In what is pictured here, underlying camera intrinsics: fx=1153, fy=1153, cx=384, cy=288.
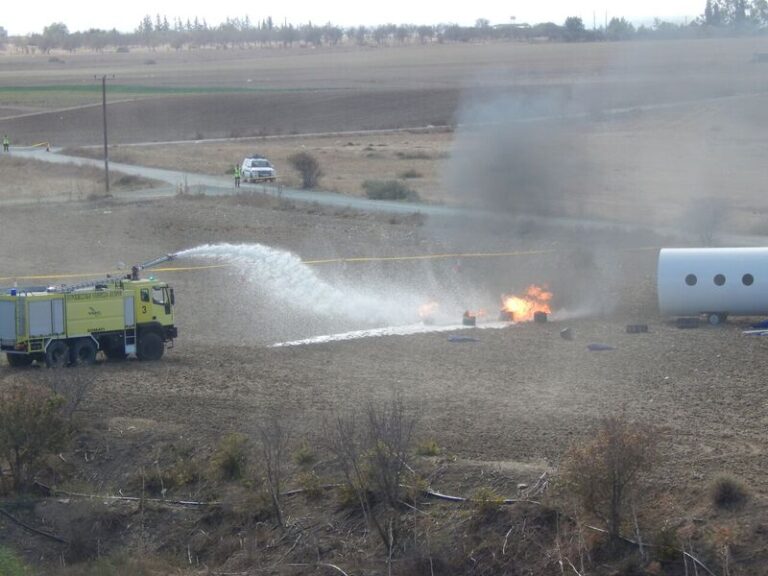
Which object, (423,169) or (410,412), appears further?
(423,169)

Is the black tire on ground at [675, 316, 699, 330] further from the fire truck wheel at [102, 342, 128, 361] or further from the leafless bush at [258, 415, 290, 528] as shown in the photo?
the fire truck wheel at [102, 342, 128, 361]

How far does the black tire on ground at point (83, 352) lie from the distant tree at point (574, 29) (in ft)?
118

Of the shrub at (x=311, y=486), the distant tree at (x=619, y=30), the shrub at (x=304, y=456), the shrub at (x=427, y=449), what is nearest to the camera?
the shrub at (x=311, y=486)

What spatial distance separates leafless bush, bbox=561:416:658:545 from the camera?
554 inches

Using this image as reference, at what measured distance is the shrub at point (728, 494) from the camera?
14.4m

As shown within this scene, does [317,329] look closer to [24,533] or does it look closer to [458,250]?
[458,250]

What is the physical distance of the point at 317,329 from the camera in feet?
94.7

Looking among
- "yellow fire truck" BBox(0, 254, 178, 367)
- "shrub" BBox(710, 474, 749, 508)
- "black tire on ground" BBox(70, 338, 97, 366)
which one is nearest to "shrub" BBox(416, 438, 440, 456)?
"shrub" BBox(710, 474, 749, 508)

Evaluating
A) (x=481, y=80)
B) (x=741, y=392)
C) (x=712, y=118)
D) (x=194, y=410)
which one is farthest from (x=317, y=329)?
(x=712, y=118)

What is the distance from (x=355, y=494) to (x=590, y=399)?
604 centimetres

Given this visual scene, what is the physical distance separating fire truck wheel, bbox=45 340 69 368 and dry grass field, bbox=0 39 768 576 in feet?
1.36

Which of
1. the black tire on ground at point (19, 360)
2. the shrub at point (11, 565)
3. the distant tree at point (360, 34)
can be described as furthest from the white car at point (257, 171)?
the distant tree at point (360, 34)

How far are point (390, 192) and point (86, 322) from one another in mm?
28588

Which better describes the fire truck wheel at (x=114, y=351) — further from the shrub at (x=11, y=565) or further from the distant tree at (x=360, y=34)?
the distant tree at (x=360, y=34)
